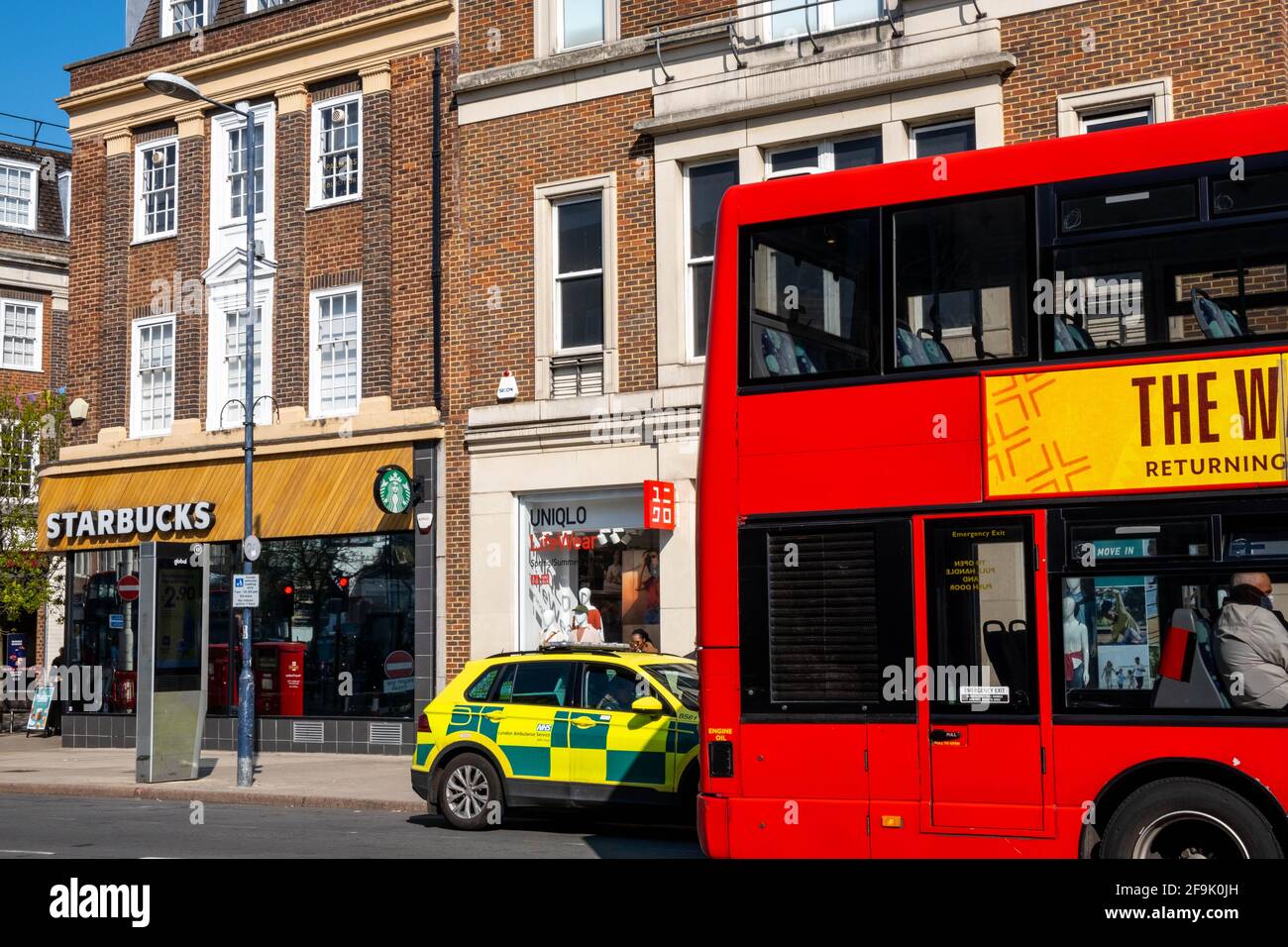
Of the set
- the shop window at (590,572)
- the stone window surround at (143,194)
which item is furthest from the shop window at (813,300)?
the stone window surround at (143,194)

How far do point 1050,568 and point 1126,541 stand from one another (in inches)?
18.0

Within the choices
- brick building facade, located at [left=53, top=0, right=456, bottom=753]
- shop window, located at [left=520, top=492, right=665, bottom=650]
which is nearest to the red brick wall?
shop window, located at [left=520, top=492, right=665, bottom=650]

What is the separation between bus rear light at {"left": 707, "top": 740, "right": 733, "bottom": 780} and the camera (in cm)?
994

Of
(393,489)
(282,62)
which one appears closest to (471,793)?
(393,489)

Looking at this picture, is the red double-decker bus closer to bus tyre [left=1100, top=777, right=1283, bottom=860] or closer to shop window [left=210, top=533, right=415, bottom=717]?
bus tyre [left=1100, top=777, right=1283, bottom=860]

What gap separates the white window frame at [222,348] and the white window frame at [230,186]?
0.67 m

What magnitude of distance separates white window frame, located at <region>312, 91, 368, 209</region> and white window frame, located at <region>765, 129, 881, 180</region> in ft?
25.0

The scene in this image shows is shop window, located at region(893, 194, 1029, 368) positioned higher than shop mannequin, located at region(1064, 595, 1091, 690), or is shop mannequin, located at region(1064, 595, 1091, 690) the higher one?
shop window, located at region(893, 194, 1029, 368)

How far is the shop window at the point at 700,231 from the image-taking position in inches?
841

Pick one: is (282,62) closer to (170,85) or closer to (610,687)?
(170,85)

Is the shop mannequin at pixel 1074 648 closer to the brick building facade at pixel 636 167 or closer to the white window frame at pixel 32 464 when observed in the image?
the brick building facade at pixel 636 167

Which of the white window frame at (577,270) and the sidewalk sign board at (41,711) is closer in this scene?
the white window frame at (577,270)

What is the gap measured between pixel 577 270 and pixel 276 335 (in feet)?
20.6

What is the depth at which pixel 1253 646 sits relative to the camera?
336 inches
